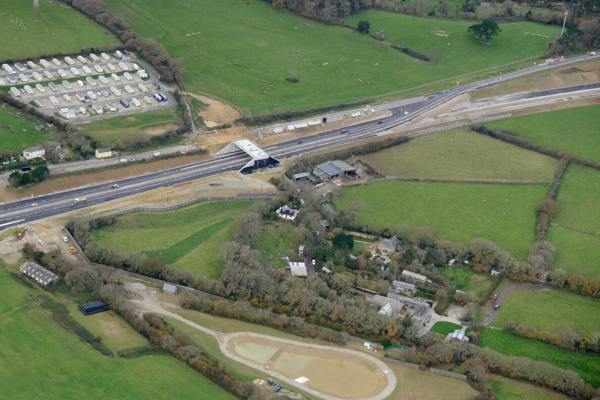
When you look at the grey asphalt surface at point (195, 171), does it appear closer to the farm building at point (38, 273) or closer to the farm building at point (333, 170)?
the farm building at point (333, 170)

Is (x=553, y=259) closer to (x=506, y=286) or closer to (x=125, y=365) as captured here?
(x=506, y=286)

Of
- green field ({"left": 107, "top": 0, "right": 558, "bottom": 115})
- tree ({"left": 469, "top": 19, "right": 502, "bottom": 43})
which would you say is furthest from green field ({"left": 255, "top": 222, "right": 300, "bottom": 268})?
tree ({"left": 469, "top": 19, "right": 502, "bottom": 43})

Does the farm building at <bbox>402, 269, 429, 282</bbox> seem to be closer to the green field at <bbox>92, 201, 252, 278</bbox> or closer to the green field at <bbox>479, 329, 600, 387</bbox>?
the green field at <bbox>479, 329, 600, 387</bbox>

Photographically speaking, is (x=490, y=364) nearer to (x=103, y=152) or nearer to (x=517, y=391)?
(x=517, y=391)

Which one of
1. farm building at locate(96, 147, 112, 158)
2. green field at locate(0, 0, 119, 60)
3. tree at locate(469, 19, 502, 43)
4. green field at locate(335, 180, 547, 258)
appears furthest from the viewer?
tree at locate(469, 19, 502, 43)

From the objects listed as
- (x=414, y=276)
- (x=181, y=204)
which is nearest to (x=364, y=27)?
(x=181, y=204)

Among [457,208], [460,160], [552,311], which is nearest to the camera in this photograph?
[552,311]

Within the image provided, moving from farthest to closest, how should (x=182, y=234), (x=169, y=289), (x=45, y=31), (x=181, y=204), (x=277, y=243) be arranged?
(x=45, y=31)
(x=181, y=204)
(x=182, y=234)
(x=277, y=243)
(x=169, y=289)
